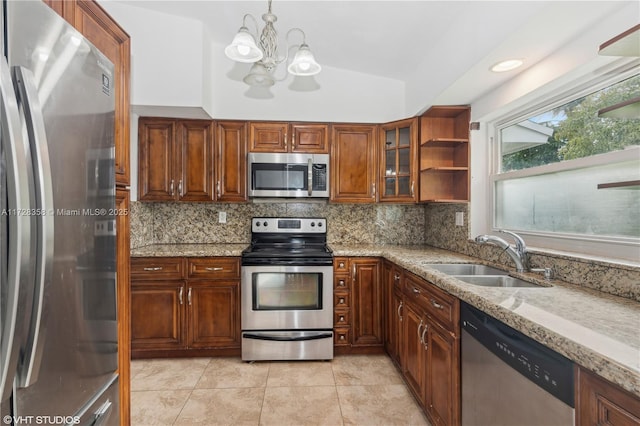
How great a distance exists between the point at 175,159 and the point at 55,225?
2.12 m

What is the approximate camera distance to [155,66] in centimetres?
237

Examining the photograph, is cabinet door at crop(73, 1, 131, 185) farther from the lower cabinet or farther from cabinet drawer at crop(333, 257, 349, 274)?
cabinet drawer at crop(333, 257, 349, 274)

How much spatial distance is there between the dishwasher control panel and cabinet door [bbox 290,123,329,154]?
196 cm

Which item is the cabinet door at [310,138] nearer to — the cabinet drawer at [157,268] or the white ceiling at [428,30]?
the white ceiling at [428,30]

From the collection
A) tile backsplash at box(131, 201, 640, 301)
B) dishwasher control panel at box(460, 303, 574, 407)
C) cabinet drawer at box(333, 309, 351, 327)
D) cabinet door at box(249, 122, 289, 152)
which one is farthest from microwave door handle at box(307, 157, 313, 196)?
dishwasher control panel at box(460, 303, 574, 407)

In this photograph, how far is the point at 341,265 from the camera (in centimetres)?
263

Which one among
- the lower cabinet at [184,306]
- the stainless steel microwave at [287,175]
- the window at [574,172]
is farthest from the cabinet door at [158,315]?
the window at [574,172]

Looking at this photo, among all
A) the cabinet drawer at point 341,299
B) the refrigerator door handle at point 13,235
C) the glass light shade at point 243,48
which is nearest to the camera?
the refrigerator door handle at point 13,235

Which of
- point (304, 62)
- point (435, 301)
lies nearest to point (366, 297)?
point (435, 301)

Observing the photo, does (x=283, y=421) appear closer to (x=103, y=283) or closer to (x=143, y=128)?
(x=103, y=283)

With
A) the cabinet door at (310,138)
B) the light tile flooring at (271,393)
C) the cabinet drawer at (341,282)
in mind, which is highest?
the cabinet door at (310,138)

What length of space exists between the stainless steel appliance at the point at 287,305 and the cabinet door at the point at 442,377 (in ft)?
3.27

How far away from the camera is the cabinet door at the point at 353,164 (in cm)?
289

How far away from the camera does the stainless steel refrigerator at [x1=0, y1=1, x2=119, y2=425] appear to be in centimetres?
67
